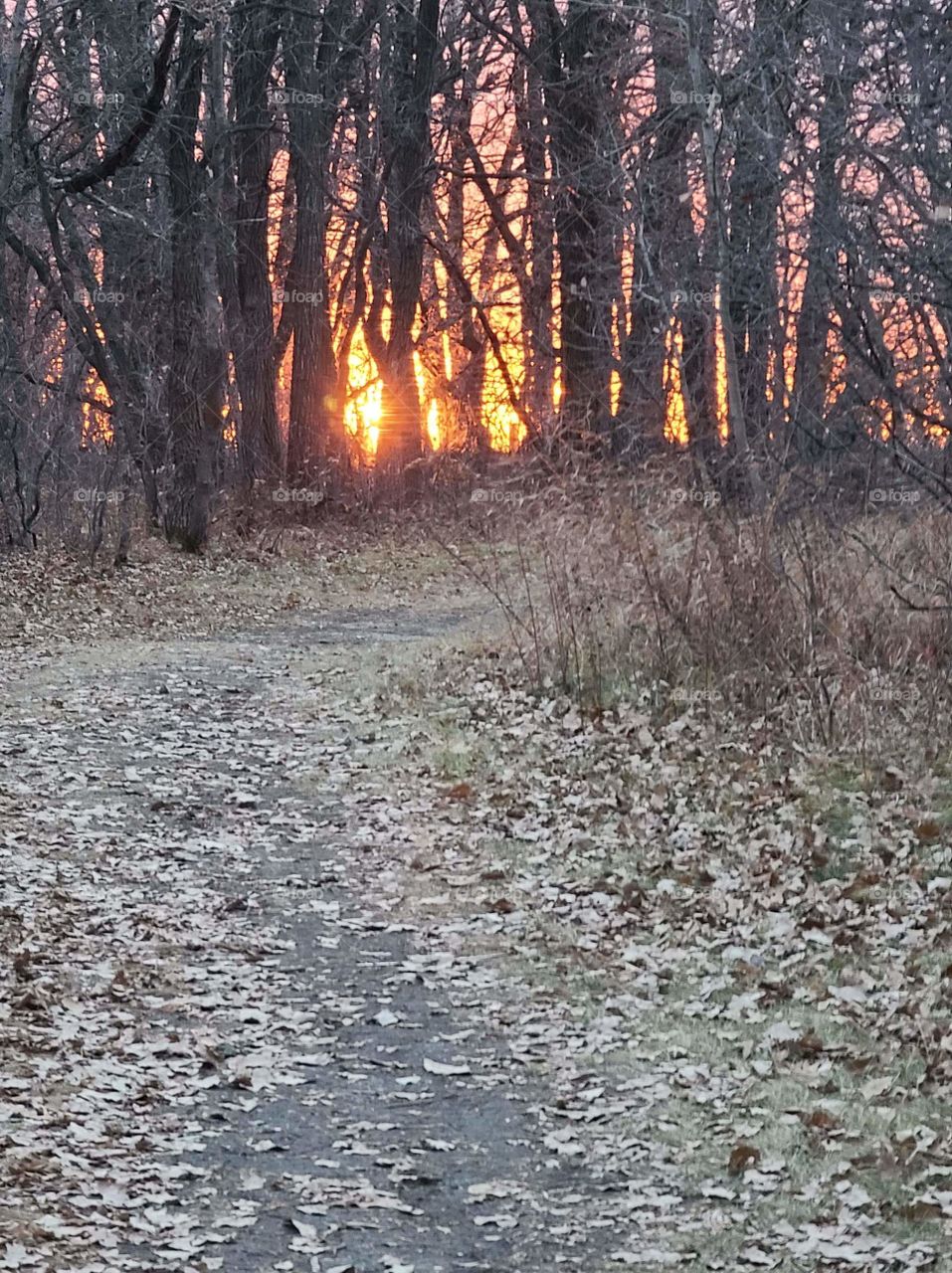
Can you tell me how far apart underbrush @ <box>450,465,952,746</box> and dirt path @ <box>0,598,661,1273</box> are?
1.95m

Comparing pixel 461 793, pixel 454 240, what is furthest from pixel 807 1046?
pixel 454 240

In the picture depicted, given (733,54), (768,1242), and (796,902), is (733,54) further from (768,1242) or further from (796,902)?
(768,1242)

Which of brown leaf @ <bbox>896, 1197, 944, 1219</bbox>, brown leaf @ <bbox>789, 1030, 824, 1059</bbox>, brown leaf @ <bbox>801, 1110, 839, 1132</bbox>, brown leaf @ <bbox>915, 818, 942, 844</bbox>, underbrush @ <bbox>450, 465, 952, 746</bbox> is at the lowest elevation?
brown leaf @ <bbox>896, 1197, 944, 1219</bbox>

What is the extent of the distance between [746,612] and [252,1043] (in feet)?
18.6

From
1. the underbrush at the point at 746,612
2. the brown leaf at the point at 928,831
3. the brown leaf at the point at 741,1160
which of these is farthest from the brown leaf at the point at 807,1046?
the underbrush at the point at 746,612

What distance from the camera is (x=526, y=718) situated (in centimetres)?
1154

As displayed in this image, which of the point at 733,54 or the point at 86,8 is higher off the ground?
the point at 86,8

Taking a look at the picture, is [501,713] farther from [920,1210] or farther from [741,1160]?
[920,1210]

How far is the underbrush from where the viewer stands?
1023cm

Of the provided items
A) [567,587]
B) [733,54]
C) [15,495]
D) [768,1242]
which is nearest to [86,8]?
[15,495]

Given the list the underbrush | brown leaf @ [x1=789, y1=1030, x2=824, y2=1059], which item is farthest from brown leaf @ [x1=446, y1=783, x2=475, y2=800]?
brown leaf @ [x1=789, y1=1030, x2=824, y2=1059]

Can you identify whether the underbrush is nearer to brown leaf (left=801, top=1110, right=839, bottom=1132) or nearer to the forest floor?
the forest floor

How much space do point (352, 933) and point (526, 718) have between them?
3876 millimetres

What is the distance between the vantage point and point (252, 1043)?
652 cm
